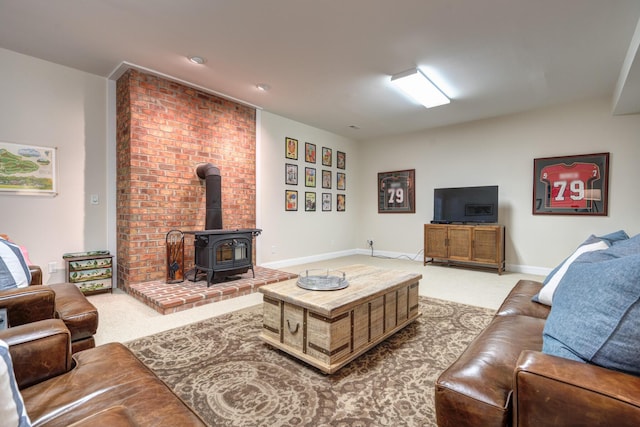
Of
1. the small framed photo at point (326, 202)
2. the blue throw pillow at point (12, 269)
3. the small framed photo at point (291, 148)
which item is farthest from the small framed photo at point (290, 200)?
the blue throw pillow at point (12, 269)

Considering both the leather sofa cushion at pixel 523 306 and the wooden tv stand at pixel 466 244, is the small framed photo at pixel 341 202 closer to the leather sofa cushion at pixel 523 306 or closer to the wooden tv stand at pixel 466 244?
the wooden tv stand at pixel 466 244

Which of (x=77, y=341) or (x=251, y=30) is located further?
(x=251, y=30)

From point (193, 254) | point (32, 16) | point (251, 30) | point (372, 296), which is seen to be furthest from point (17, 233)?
point (372, 296)

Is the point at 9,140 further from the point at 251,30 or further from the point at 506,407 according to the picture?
the point at 506,407

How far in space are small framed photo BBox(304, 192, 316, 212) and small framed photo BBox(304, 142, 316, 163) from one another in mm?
640

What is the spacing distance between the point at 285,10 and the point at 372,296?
2.33m

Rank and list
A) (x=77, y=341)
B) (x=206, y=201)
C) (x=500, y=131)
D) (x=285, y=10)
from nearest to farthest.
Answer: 1. (x=77, y=341)
2. (x=285, y=10)
3. (x=206, y=201)
4. (x=500, y=131)

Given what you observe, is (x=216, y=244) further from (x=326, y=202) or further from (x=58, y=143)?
(x=326, y=202)

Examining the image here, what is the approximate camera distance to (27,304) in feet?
5.07

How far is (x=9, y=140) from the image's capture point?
3.09 meters

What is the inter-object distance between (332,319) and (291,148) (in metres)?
4.05

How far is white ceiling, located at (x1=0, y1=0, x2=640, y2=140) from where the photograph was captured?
7.87 feet

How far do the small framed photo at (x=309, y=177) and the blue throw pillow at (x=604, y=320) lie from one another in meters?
4.86

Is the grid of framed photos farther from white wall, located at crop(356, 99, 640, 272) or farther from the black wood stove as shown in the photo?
the black wood stove
